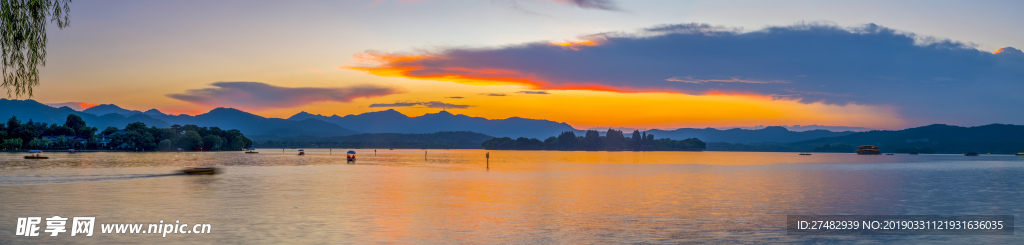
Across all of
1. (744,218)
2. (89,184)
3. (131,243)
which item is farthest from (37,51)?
(89,184)

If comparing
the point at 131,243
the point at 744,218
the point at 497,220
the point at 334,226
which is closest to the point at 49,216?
the point at 131,243

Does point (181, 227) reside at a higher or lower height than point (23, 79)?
lower

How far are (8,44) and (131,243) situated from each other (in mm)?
7323

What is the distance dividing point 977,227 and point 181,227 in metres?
33.2

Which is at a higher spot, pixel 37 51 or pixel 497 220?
pixel 37 51

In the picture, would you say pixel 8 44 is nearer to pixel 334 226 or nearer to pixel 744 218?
pixel 334 226

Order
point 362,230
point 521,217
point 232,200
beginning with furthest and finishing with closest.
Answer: point 232,200 → point 521,217 → point 362,230

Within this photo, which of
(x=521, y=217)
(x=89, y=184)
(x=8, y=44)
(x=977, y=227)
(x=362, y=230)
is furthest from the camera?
(x=89, y=184)

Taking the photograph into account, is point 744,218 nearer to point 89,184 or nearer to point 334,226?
point 334,226

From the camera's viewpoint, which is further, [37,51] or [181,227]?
[181,227]

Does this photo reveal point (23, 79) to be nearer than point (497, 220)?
Yes

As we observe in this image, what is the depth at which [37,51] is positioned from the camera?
21297 mm

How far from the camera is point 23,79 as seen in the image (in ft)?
70.1

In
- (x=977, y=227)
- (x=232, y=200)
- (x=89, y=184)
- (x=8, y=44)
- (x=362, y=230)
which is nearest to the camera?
(x=8, y=44)
